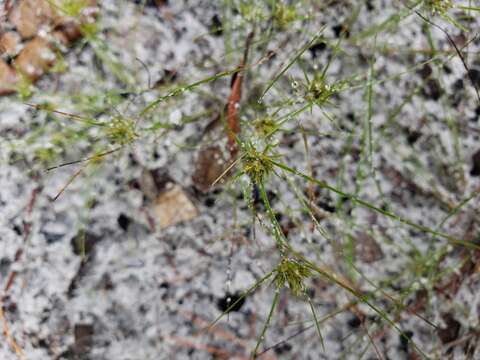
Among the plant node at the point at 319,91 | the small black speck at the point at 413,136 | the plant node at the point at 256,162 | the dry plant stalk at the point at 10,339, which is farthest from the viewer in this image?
the small black speck at the point at 413,136

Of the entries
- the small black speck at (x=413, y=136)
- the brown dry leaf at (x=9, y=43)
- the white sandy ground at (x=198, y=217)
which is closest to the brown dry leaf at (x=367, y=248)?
the white sandy ground at (x=198, y=217)

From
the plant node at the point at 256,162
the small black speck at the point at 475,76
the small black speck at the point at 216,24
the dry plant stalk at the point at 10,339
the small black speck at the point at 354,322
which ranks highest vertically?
the small black speck at the point at 216,24

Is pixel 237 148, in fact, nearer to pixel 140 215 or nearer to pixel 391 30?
pixel 140 215

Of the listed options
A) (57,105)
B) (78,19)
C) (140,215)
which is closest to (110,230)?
(140,215)

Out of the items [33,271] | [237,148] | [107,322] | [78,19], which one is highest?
[78,19]

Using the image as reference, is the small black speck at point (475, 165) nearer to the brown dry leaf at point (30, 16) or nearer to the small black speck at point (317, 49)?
the small black speck at point (317, 49)

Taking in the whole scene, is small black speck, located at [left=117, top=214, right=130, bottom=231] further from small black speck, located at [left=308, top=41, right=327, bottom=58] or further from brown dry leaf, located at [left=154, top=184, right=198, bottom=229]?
small black speck, located at [left=308, top=41, right=327, bottom=58]

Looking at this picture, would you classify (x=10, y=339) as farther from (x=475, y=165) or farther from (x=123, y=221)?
(x=475, y=165)

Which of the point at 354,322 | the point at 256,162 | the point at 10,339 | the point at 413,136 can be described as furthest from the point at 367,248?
the point at 10,339

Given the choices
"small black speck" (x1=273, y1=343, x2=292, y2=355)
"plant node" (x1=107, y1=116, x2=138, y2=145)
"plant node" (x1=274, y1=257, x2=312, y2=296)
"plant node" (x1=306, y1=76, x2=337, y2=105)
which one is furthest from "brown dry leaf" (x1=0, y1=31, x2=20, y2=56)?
"small black speck" (x1=273, y1=343, x2=292, y2=355)
